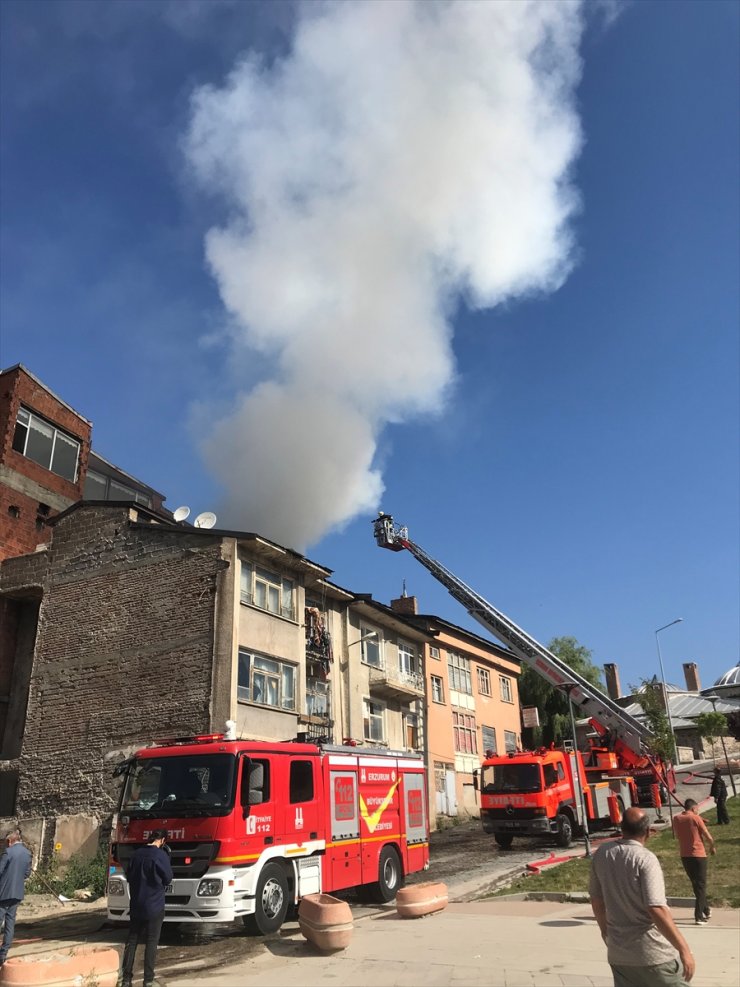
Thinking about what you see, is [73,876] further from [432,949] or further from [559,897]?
[432,949]

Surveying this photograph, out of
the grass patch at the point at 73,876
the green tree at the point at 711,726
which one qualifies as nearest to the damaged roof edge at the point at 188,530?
the grass patch at the point at 73,876

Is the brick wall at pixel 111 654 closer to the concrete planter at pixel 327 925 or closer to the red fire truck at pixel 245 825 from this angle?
the red fire truck at pixel 245 825

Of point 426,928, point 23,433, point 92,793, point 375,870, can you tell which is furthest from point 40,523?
point 426,928

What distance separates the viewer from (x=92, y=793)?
71.2 feet

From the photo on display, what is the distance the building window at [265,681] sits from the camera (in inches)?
853

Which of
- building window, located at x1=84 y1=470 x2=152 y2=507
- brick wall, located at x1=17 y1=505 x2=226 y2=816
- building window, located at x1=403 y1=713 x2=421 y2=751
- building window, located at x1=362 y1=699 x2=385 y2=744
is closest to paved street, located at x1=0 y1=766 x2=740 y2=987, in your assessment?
brick wall, located at x1=17 y1=505 x2=226 y2=816

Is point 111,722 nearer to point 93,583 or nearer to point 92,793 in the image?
point 92,793

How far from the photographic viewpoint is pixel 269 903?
11.1 m

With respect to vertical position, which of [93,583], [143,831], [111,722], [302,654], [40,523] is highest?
[40,523]

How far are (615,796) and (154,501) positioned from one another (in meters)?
26.3

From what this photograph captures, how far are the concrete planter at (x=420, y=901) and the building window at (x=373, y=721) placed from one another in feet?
52.1

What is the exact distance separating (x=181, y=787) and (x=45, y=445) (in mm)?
22036

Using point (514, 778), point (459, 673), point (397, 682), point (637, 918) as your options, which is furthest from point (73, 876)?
point (459, 673)

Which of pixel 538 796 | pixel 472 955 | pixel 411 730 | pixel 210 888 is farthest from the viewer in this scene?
pixel 411 730
